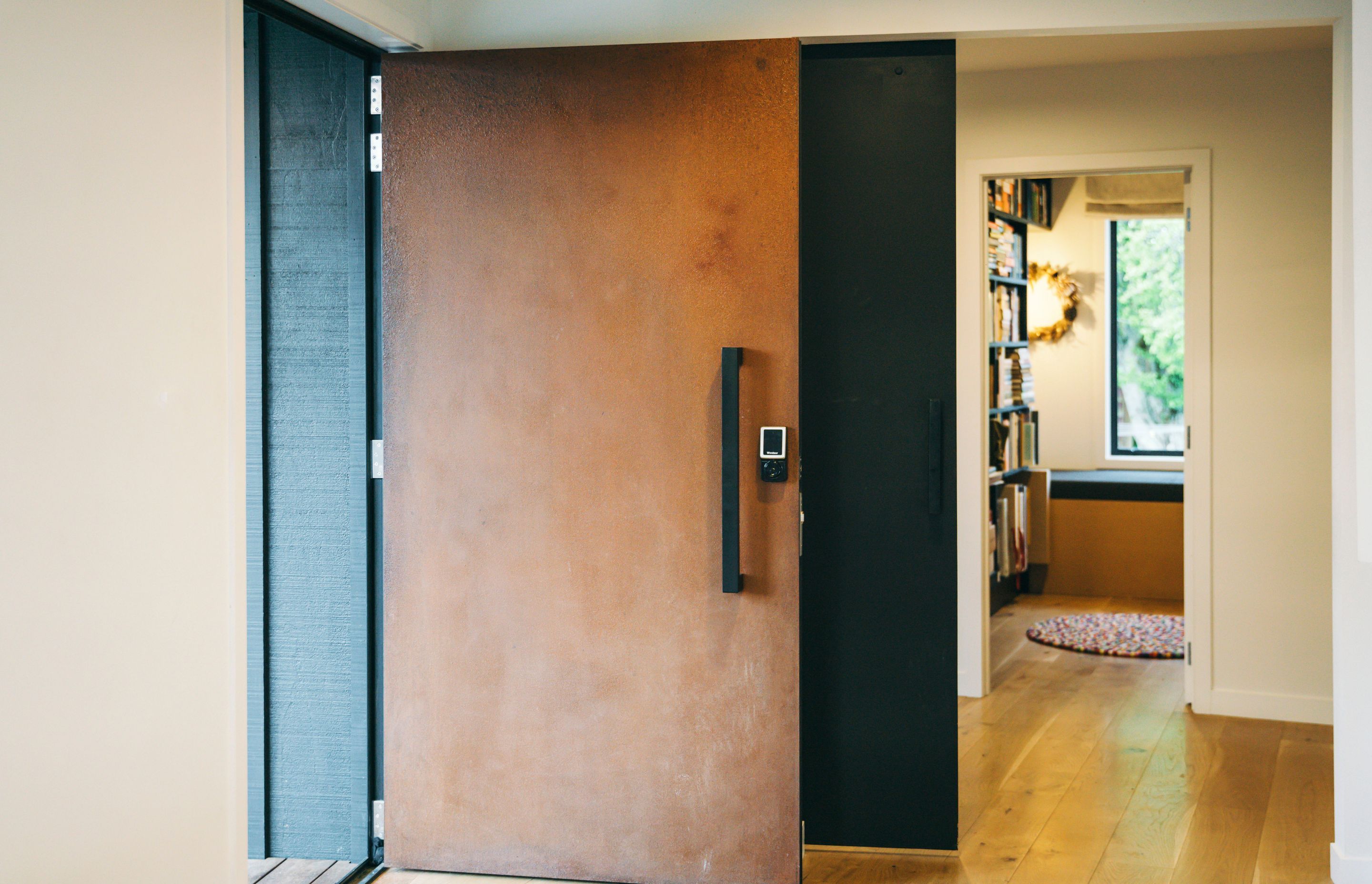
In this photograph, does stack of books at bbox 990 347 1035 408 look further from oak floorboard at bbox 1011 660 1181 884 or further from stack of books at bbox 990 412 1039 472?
oak floorboard at bbox 1011 660 1181 884

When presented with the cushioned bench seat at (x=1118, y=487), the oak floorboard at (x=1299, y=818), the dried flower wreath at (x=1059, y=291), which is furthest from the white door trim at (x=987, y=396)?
the dried flower wreath at (x=1059, y=291)

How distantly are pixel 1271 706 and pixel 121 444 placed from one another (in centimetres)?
411

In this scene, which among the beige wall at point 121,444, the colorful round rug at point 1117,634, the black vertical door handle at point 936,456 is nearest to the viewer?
the beige wall at point 121,444

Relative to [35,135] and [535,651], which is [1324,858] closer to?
[535,651]

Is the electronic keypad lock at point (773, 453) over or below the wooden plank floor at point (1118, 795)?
over

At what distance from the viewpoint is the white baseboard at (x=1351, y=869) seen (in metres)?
2.77

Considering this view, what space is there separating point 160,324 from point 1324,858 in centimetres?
311

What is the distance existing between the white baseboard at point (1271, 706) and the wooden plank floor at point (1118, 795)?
0.04 m

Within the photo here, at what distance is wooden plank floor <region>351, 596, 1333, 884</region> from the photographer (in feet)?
9.46

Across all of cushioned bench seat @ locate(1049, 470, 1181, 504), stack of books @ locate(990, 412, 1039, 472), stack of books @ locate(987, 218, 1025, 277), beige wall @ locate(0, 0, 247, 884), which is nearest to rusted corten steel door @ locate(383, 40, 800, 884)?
beige wall @ locate(0, 0, 247, 884)

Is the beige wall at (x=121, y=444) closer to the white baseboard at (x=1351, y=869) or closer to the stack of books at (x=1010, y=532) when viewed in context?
the white baseboard at (x=1351, y=869)

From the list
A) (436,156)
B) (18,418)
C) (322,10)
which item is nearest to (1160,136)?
(436,156)

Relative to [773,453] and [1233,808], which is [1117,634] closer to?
[1233,808]

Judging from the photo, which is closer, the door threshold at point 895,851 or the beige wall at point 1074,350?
the door threshold at point 895,851
